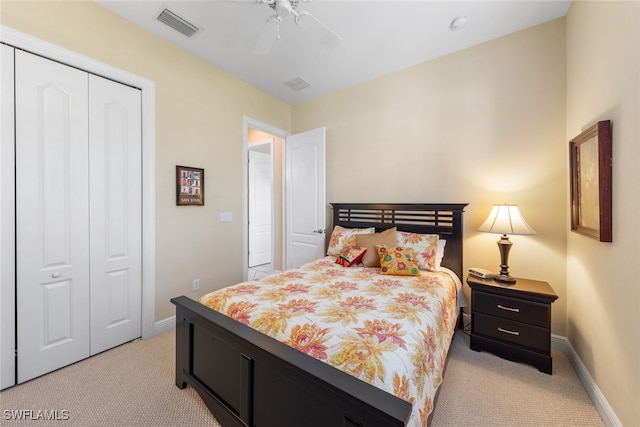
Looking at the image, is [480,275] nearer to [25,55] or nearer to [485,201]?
[485,201]

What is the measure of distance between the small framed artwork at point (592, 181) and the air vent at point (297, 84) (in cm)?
290

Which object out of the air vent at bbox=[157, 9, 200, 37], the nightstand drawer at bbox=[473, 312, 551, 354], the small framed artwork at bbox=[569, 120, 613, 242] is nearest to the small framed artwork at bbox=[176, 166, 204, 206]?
the air vent at bbox=[157, 9, 200, 37]

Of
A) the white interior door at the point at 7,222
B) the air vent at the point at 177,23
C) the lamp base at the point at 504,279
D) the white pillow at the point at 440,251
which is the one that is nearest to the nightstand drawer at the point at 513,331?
the lamp base at the point at 504,279

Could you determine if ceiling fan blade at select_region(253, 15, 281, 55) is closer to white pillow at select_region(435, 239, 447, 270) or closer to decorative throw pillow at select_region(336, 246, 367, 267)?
decorative throw pillow at select_region(336, 246, 367, 267)

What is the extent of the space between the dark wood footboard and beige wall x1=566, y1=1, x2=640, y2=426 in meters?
1.44

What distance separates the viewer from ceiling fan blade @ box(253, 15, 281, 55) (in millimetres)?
1725

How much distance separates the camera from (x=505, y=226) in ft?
7.30

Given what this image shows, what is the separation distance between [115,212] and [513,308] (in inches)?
140

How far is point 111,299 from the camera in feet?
7.52

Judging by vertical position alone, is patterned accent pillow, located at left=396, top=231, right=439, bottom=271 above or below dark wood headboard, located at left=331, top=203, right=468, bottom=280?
below

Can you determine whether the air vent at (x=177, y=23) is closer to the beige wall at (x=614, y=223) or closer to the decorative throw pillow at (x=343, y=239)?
the decorative throw pillow at (x=343, y=239)

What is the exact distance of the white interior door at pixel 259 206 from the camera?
534 centimetres

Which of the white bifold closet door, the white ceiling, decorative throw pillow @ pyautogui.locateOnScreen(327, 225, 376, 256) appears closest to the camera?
the white bifold closet door

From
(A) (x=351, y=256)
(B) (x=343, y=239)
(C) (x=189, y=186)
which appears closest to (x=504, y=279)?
(A) (x=351, y=256)
